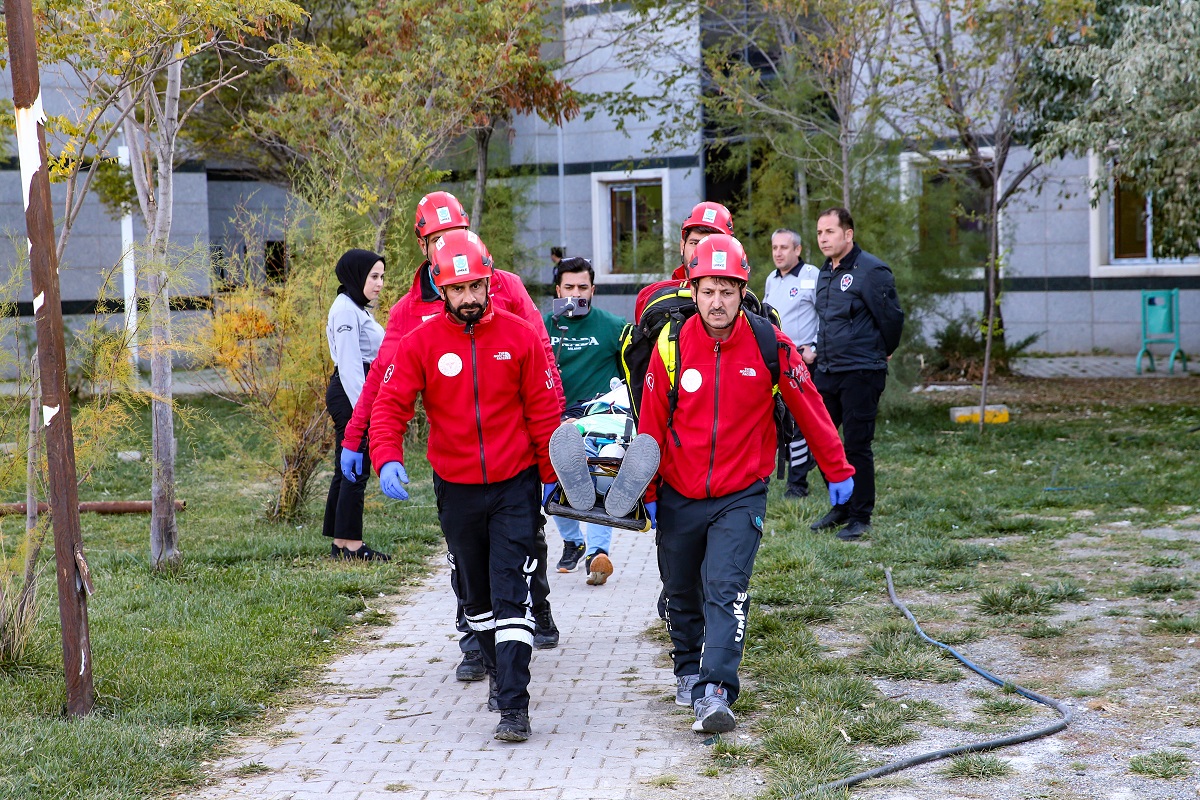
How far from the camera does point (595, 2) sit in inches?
666

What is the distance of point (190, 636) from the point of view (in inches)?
229

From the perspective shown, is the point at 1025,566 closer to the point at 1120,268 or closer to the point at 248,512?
the point at 248,512

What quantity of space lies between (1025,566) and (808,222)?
9115 mm

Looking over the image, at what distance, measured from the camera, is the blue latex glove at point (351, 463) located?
16.7 feet

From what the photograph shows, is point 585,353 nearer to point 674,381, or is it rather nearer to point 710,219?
point 710,219

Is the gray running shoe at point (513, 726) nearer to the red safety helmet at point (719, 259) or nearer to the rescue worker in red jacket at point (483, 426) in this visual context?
the rescue worker in red jacket at point (483, 426)

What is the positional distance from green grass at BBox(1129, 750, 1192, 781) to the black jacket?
166 inches

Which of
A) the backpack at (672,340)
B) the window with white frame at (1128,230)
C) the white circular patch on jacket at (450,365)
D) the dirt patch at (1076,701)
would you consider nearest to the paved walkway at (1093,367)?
the window with white frame at (1128,230)

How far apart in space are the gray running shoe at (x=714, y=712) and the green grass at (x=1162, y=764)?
1381 millimetres

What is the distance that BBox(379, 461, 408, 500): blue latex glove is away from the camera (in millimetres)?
4641

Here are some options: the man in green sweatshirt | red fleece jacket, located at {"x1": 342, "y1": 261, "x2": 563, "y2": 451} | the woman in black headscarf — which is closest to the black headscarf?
the woman in black headscarf

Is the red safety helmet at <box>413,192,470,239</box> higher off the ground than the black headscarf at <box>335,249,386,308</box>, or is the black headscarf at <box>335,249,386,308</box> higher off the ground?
the red safety helmet at <box>413,192,470,239</box>

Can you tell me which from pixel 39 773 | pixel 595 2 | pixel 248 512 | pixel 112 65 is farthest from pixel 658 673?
pixel 595 2

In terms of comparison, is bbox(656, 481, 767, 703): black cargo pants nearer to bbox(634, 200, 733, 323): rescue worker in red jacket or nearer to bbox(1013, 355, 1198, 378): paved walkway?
bbox(634, 200, 733, 323): rescue worker in red jacket
